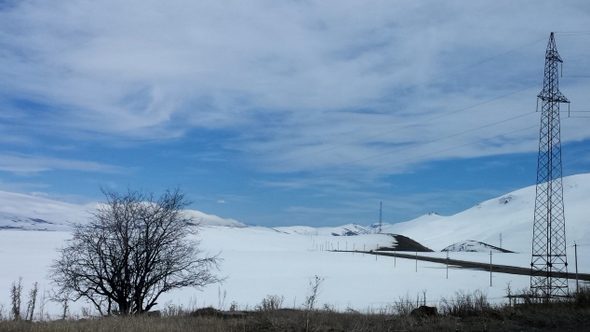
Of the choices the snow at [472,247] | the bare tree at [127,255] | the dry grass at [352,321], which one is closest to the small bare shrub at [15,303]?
the dry grass at [352,321]

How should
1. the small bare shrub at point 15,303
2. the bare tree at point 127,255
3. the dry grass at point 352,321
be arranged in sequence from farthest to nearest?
the bare tree at point 127,255
the small bare shrub at point 15,303
the dry grass at point 352,321

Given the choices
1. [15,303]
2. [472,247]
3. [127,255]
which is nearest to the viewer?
[15,303]

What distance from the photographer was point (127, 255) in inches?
977

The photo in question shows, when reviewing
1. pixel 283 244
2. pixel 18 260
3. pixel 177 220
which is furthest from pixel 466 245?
pixel 177 220

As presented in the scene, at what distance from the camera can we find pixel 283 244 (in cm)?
12219

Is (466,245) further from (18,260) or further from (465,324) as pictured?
(465,324)

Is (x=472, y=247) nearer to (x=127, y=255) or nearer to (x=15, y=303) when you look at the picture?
(x=127, y=255)

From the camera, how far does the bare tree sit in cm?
2475

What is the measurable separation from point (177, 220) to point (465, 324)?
19038 mm

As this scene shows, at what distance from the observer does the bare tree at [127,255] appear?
81.2 ft

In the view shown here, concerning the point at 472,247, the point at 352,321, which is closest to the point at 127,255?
the point at 352,321

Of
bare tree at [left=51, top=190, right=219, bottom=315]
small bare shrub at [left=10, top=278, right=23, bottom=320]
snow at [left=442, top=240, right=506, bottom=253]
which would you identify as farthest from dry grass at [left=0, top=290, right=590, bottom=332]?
snow at [left=442, top=240, right=506, bottom=253]

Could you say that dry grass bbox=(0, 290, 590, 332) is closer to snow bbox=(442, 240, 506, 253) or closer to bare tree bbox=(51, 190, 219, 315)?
bare tree bbox=(51, 190, 219, 315)

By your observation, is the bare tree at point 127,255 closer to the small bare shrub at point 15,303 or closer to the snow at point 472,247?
the small bare shrub at point 15,303
